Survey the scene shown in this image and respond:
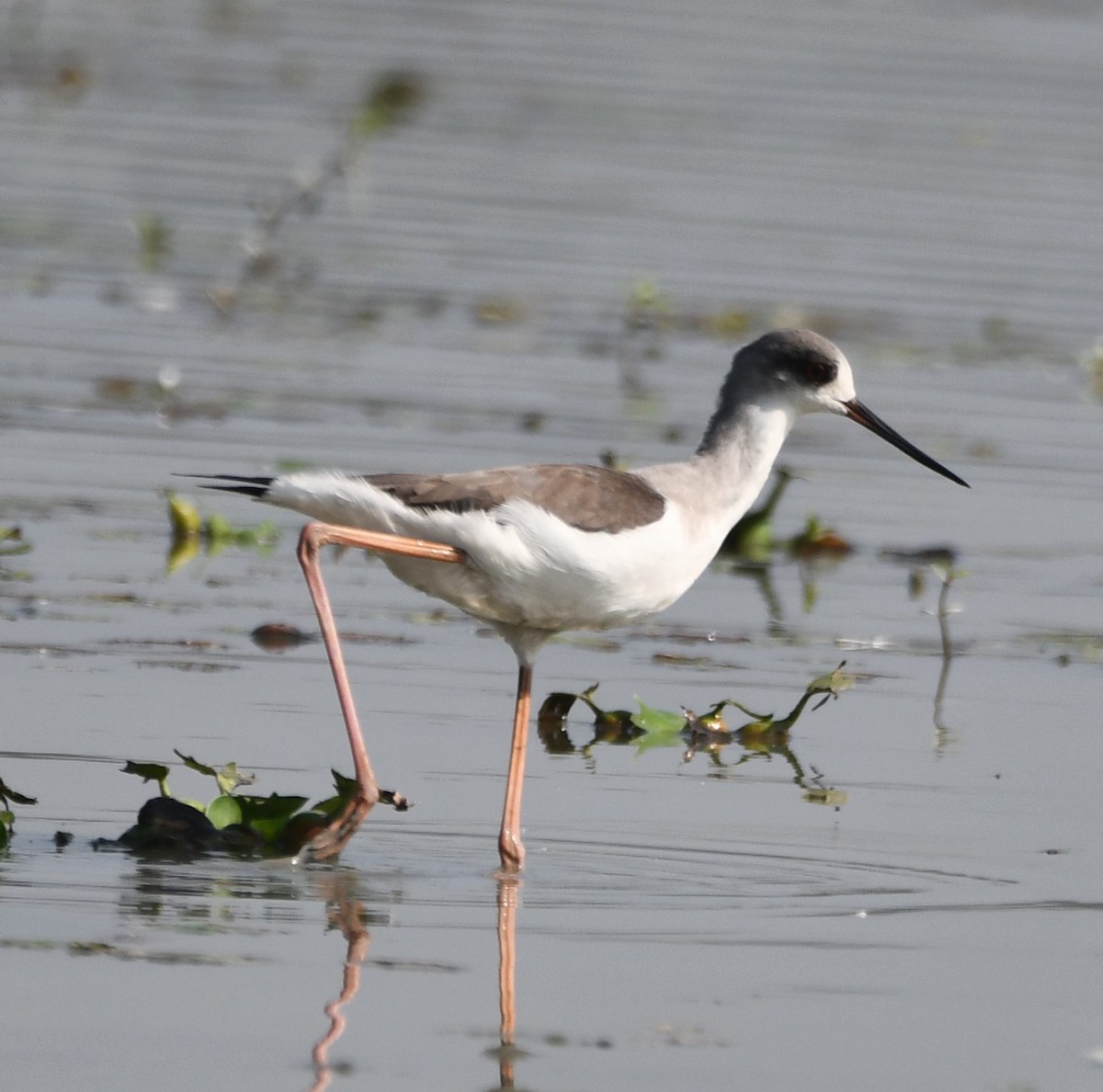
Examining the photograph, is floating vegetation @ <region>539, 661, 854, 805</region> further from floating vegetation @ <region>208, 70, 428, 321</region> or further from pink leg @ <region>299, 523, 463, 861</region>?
floating vegetation @ <region>208, 70, 428, 321</region>

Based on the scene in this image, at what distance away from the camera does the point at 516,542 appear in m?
5.93

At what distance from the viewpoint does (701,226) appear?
16.3 meters

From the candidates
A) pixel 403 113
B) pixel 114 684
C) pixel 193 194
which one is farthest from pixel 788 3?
pixel 114 684

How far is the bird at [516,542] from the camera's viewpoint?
5.90m

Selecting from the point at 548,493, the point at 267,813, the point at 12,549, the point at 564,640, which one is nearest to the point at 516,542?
the point at 548,493

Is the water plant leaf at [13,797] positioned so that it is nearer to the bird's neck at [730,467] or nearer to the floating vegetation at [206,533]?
the bird's neck at [730,467]

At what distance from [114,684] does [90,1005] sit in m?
2.47

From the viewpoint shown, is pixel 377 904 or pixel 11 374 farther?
pixel 11 374

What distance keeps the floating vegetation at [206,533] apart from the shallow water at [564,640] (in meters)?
0.06

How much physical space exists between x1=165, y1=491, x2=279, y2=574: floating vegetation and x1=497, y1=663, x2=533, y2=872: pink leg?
8.52 ft

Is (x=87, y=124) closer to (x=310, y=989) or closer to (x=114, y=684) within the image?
(x=114, y=684)

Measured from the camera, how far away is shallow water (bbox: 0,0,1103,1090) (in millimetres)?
4996

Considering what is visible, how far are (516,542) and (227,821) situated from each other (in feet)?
3.07

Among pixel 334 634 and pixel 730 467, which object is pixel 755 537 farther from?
pixel 334 634
